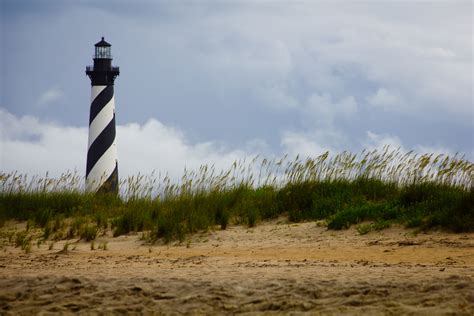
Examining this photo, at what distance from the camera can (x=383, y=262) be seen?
10922 millimetres

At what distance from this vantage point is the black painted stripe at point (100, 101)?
3041cm

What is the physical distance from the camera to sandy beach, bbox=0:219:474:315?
8.48 metres

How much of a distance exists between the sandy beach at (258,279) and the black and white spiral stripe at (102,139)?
1633 centimetres

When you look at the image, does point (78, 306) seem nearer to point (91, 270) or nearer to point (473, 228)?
point (91, 270)

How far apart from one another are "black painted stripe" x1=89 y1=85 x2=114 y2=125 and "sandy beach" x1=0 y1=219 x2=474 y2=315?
17.3 meters

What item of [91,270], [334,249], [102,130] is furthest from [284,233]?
[102,130]

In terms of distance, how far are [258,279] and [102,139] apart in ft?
70.2

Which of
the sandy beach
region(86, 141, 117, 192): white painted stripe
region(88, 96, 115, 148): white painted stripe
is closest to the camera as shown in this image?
the sandy beach

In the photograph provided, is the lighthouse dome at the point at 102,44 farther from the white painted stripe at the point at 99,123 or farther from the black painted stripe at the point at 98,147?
the black painted stripe at the point at 98,147

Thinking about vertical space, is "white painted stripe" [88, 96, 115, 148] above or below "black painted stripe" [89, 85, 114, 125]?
below

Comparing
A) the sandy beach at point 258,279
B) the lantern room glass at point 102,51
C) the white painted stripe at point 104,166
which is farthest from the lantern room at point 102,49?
the sandy beach at point 258,279

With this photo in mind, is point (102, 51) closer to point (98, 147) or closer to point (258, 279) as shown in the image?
point (98, 147)

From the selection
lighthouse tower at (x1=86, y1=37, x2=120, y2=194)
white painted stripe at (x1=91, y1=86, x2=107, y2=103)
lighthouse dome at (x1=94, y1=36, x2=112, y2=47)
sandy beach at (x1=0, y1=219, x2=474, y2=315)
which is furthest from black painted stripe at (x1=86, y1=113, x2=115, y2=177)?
sandy beach at (x1=0, y1=219, x2=474, y2=315)

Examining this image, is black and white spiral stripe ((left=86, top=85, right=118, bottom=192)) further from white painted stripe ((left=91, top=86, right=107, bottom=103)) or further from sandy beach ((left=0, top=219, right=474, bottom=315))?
sandy beach ((left=0, top=219, right=474, bottom=315))
